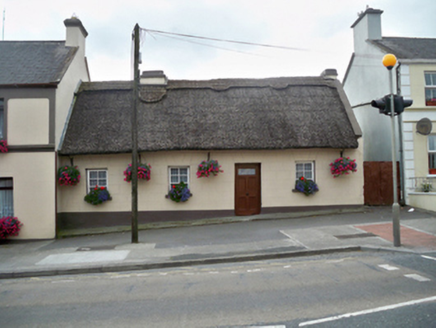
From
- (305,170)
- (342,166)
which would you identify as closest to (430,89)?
(342,166)

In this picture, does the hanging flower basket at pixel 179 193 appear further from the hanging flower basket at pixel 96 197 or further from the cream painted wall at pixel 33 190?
the cream painted wall at pixel 33 190

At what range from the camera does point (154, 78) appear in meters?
17.2

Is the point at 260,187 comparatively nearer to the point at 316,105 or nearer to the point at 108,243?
the point at 316,105

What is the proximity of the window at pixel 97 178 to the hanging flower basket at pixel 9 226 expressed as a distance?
301 cm

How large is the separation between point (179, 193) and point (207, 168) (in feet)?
5.11

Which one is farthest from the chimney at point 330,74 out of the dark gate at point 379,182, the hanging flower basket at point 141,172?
the hanging flower basket at point 141,172

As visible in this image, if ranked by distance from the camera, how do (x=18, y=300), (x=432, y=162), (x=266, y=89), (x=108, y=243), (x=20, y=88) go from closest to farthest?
1. (x=18, y=300)
2. (x=108, y=243)
3. (x=20, y=88)
4. (x=432, y=162)
5. (x=266, y=89)

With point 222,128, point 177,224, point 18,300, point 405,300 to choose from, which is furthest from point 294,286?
point 222,128

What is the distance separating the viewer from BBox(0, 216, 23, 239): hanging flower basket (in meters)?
12.6

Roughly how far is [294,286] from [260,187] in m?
8.64

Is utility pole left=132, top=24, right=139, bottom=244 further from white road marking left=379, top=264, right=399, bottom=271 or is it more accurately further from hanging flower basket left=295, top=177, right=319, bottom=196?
white road marking left=379, top=264, right=399, bottom=271

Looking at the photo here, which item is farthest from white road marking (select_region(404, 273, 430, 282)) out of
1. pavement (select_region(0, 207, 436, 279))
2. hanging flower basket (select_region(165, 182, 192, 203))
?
hanging flower basket (select_region(165, 182, 192, 203))

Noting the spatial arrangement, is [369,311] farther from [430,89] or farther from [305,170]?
[430,89]

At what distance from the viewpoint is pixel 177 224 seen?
45.5 ft
